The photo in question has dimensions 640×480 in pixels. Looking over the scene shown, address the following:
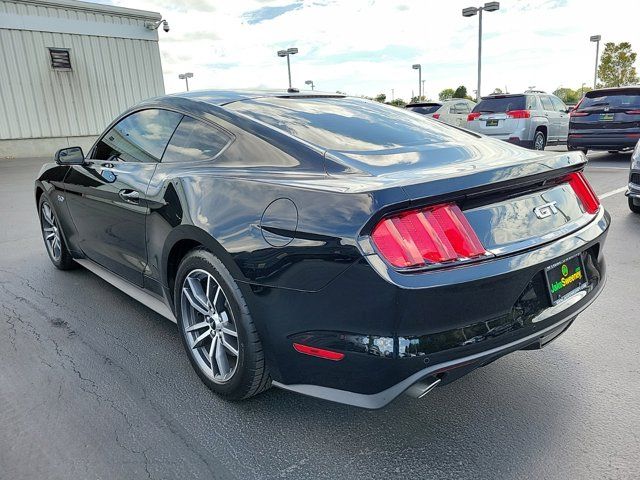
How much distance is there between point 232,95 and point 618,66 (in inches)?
1777

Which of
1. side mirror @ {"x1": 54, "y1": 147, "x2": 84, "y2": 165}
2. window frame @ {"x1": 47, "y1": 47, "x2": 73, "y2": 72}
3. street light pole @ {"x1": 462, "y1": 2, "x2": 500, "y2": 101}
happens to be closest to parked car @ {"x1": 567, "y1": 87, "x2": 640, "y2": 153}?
side mirror @ {"x1": 54, "y1": 147, "x2": 84, "y2": 165}

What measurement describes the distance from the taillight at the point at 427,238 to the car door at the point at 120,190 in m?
1.59

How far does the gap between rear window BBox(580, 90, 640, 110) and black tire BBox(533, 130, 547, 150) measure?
1258mm

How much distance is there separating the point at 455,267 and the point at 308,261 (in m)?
0.55

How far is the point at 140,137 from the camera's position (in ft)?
10.9

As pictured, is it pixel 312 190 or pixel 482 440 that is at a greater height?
pixel 312 190

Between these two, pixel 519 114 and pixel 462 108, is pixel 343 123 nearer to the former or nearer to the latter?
pixel 519 114

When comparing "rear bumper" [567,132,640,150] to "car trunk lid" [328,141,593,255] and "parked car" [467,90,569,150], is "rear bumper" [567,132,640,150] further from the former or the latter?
"car trunk lid" [328,141,593,255]

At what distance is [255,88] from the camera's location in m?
3.43

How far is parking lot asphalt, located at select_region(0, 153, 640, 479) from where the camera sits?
206cm

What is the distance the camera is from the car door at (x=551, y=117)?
43.2 feet

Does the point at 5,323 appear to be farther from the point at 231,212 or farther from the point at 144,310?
the point at 231,212

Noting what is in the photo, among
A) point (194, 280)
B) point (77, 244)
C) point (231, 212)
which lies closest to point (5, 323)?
point (77, 244)

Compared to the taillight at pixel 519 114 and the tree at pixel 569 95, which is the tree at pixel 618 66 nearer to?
the tree at pixel 569 95
